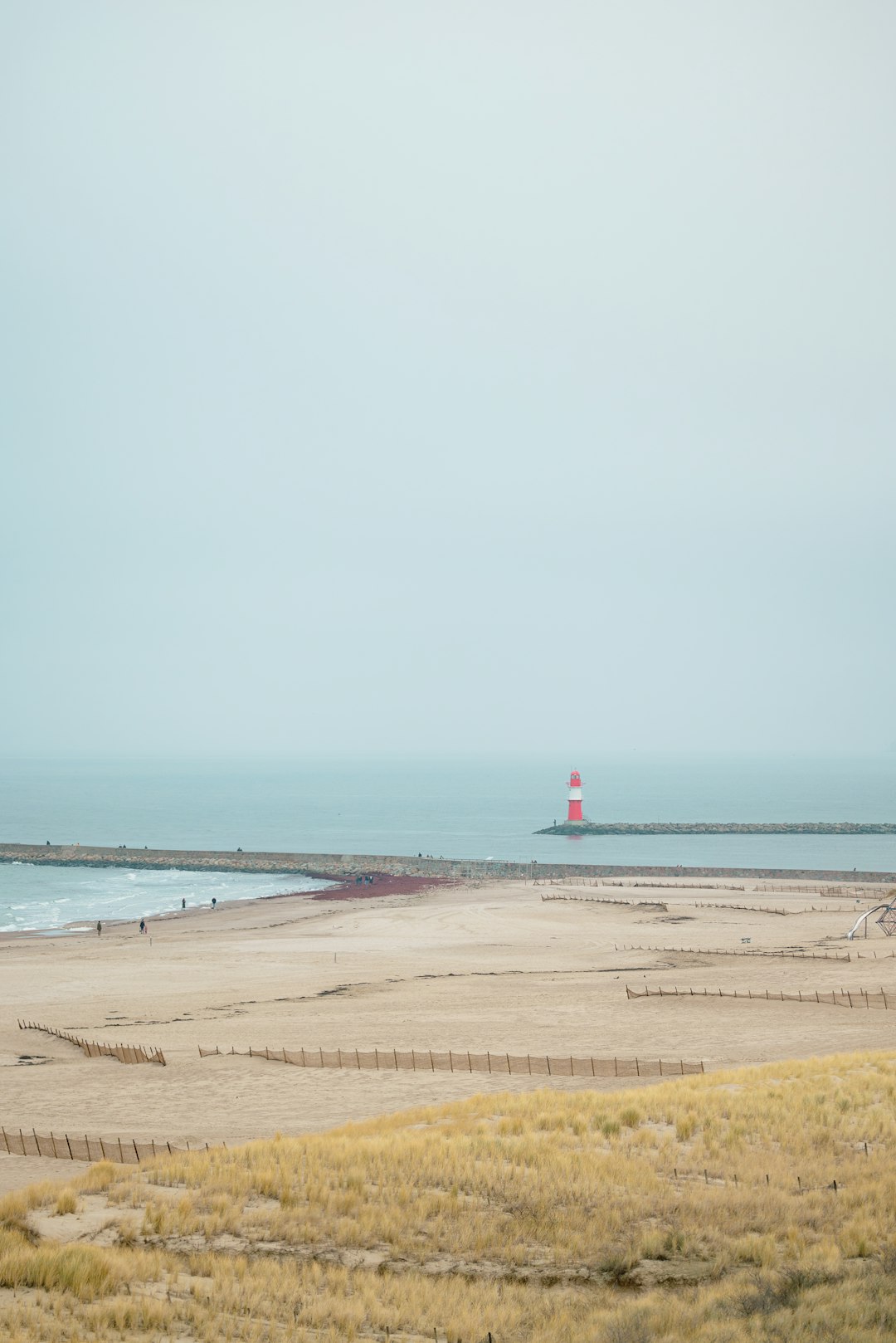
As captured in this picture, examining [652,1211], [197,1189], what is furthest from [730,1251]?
[197,1189]

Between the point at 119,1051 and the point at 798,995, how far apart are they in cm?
1852

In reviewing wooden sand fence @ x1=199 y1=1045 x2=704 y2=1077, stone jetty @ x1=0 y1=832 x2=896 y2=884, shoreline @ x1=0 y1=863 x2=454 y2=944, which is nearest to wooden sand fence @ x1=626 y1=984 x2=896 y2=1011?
wooden sand fence @ x1=199 y1=1045 x2=704 y2=1077

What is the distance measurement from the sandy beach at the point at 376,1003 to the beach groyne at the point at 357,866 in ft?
62.4

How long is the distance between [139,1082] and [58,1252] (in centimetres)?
1145

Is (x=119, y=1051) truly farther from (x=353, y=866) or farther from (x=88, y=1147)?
(x=353, y=866)

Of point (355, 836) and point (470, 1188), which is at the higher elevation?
point (470, 1188)

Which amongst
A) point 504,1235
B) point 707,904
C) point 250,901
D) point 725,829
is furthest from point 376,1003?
point 725,829

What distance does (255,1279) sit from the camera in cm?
1130

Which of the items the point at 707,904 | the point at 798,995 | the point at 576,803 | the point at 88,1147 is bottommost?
the point at 707,904

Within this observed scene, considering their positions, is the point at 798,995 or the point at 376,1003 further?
the point at 376,1003

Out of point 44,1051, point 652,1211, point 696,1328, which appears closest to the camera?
point 696,1328

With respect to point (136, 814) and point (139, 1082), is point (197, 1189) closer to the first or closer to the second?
point (139, 1082)

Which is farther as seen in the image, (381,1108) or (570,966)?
Answer: (570,966)

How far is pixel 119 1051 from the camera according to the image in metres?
25.2
